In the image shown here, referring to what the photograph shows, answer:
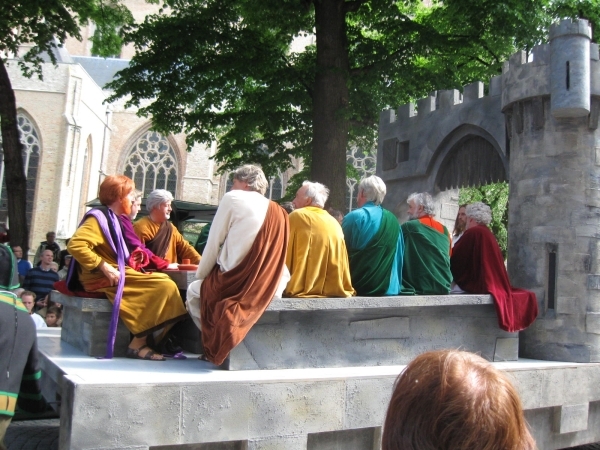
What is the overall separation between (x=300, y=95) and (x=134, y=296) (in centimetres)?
892

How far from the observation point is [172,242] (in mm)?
6906

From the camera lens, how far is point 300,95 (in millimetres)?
13766

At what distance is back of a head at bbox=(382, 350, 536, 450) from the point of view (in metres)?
1.38

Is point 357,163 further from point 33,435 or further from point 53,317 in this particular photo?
point 33,435

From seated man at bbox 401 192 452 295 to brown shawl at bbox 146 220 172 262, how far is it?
2460mm

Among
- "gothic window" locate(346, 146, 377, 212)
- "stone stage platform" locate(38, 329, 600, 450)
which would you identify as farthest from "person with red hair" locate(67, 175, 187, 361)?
"gothic window" locate(346, 146, 377, 212)

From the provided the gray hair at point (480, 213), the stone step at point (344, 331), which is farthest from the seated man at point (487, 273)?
the stone step at point (344, 331)

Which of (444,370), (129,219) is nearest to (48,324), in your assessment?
(129,219)

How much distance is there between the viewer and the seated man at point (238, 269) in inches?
206

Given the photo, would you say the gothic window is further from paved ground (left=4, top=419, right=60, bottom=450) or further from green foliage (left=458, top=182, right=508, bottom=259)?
paved ground (left=4, top=419, right=60, bottom=450)

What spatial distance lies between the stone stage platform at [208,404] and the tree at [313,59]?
654cm

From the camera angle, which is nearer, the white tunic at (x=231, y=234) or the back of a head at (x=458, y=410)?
the back of a head at (x=458, y=410)

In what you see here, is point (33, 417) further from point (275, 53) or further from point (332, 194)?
point (275, 53)

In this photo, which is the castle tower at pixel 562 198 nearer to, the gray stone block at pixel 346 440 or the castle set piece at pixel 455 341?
the castle set piece at pixel 455 341
